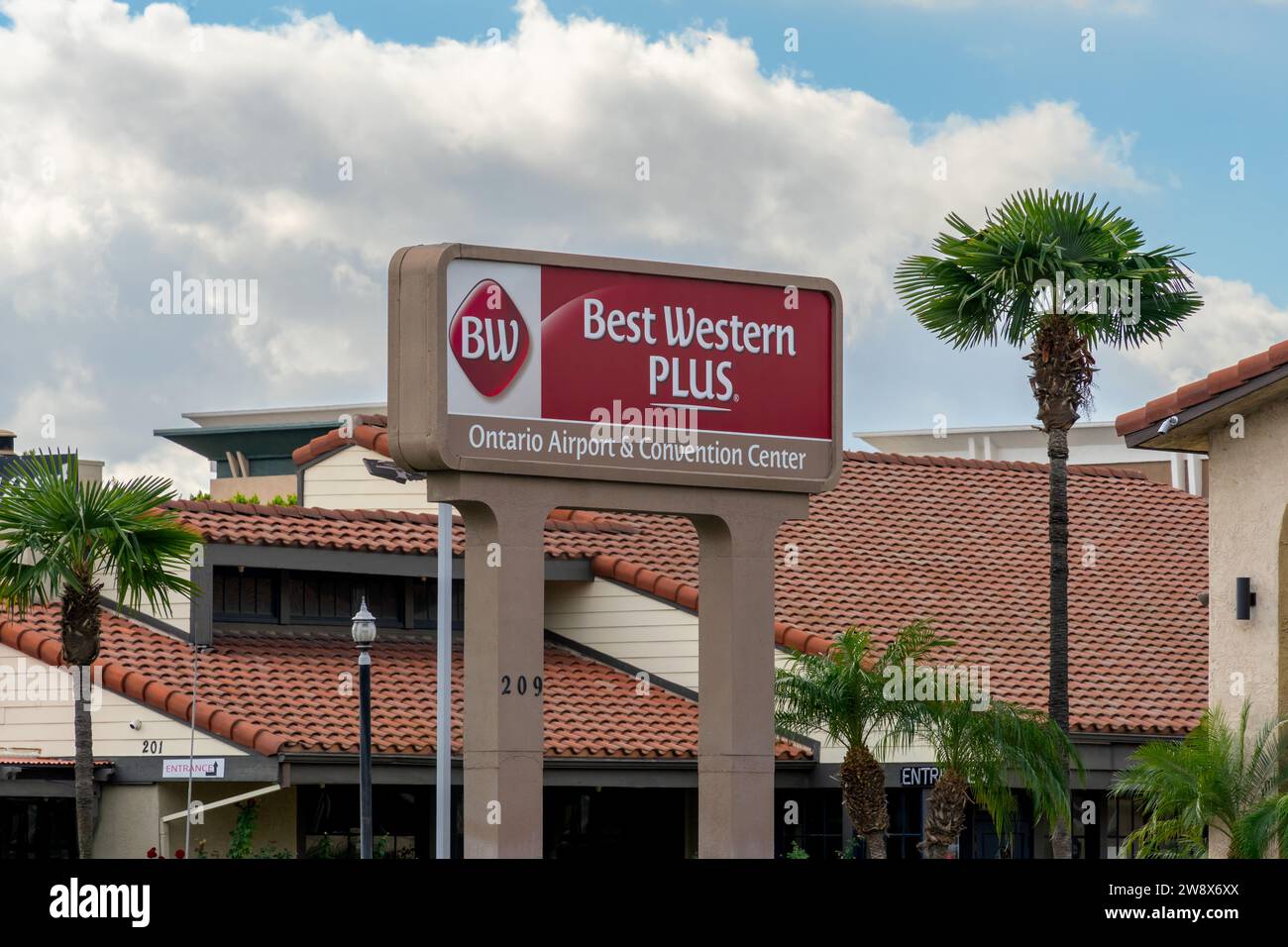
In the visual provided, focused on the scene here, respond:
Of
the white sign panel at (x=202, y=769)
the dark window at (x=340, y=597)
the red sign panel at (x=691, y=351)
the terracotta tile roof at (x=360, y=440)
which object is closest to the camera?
the red sign panel at (x=691, y=351)

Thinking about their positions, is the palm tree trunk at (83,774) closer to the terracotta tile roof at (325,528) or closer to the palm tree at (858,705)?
the terracotta tile roof at (325,528)

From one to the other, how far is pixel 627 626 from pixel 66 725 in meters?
8.45

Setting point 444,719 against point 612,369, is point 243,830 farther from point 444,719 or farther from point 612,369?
point 612,369

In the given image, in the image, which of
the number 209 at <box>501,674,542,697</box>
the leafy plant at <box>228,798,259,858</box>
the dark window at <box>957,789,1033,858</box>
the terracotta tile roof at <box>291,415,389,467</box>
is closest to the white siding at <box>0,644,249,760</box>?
the leafy plant at <box>228,798,259,858</box>

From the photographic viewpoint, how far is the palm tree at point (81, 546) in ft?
74.4

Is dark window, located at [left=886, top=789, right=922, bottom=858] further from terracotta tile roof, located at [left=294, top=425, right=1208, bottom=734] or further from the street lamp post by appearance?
the street lamp post

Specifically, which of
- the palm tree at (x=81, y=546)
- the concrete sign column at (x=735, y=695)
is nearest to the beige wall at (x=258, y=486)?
the palm tree at (x=81, y=546)

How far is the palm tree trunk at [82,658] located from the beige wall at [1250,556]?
12.2 meters

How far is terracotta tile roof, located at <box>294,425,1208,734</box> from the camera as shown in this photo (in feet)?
99.3

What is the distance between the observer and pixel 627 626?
102 feet
